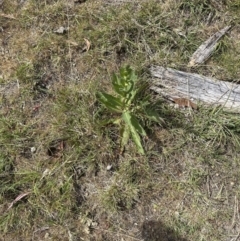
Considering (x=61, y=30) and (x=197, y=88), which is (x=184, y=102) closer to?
(x=197, y=88)

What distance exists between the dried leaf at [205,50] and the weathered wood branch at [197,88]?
161 mm

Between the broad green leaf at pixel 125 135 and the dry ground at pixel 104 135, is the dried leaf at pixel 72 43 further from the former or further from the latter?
the broad green leaf at pixel 125 135

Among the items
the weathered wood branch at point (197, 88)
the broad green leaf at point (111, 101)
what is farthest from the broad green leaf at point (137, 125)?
the weathered wood branch at point (197, 88)

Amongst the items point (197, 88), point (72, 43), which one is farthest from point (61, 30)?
point (197, 88)

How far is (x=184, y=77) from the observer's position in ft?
10.9

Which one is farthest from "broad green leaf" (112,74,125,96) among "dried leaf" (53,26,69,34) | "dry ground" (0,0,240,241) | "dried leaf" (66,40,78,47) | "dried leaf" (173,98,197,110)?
"dried leaf" (53,26,69,34)

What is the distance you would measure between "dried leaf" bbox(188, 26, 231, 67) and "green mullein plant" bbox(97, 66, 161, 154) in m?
0.54

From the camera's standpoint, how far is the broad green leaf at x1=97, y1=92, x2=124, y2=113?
9.91 ft

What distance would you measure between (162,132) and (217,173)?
1.63 ft

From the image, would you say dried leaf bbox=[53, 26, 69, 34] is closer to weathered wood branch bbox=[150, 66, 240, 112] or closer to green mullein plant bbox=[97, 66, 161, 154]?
green mullein plant bbox=[97, 66, 161, 154]

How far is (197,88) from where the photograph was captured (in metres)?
3.29

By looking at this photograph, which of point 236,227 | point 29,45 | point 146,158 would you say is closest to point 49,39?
point 29,45

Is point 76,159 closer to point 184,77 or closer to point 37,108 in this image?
point 37,108

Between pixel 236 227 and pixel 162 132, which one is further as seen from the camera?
pixel 162 132
